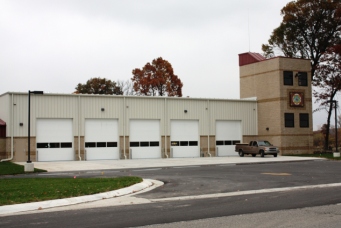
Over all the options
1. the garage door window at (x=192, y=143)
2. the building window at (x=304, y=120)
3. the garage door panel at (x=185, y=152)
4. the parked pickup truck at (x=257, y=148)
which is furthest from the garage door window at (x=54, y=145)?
the building window at (x=304, y=120)

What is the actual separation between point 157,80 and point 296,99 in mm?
33102

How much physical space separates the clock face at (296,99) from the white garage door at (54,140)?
22.0 m

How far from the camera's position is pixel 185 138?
Answer: 45.8m

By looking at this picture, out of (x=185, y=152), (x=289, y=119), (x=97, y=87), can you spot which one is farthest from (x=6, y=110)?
(x=97, y=87)

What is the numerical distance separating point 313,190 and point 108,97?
94.5ft

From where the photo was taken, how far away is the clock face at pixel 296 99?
47625 millimetres

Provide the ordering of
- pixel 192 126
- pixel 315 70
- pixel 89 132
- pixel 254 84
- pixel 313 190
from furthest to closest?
1. pixel 315 70
2. pixel 254 84
3. pixel 192 126
4. pixel 89 132
5. pixel 313 190

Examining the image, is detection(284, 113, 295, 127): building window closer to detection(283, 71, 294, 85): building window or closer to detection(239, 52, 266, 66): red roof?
detection(283, 71, 294, 85): building window

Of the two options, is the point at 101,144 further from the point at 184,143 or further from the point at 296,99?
the point at 296,99

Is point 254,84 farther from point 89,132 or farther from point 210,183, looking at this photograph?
point 210,183

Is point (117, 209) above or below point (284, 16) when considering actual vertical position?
below

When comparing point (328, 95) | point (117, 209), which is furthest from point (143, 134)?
point (117, 209)

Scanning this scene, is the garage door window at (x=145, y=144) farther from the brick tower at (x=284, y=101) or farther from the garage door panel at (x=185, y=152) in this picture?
the brick tower at (x=284, y=101)

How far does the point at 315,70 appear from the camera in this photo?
5406 cm
